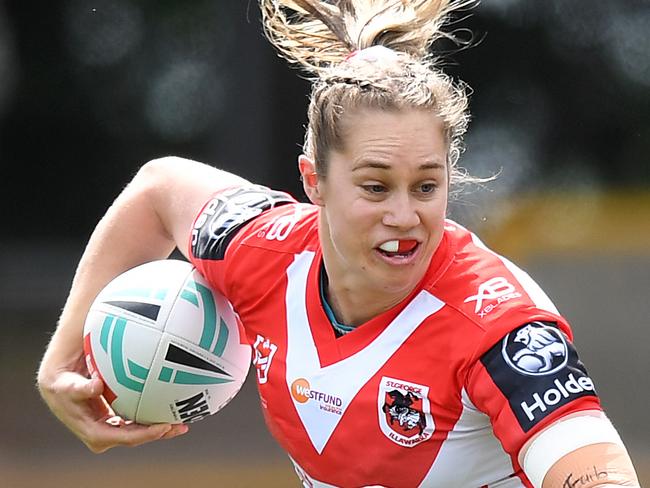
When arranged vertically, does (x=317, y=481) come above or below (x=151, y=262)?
below

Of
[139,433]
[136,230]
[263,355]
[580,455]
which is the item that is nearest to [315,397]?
[263,355]

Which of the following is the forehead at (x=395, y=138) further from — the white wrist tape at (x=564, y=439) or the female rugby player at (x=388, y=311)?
the white wrist tape at (x=564, y=439)

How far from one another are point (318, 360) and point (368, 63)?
2.16 feet

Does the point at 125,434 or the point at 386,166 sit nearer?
the point at 386,166

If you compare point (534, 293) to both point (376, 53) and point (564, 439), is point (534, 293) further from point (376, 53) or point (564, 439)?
point (376, 53)

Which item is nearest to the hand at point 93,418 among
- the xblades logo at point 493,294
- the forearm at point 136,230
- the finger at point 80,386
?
the finger at point 80,386

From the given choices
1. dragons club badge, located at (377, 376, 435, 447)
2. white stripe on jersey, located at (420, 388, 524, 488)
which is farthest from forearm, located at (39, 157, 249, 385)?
white stripe on jersey, located at (420, 388, 524, 488)

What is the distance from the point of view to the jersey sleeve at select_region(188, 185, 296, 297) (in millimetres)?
2949

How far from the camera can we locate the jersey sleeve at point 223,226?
2.95 metres

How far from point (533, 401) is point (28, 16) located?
6.60 metres

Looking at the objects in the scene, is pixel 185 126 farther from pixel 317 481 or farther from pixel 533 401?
pixel 533 401

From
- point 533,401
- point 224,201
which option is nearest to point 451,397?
point 533,401

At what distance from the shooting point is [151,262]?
3096 millimetres

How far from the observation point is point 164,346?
2.88 metres
